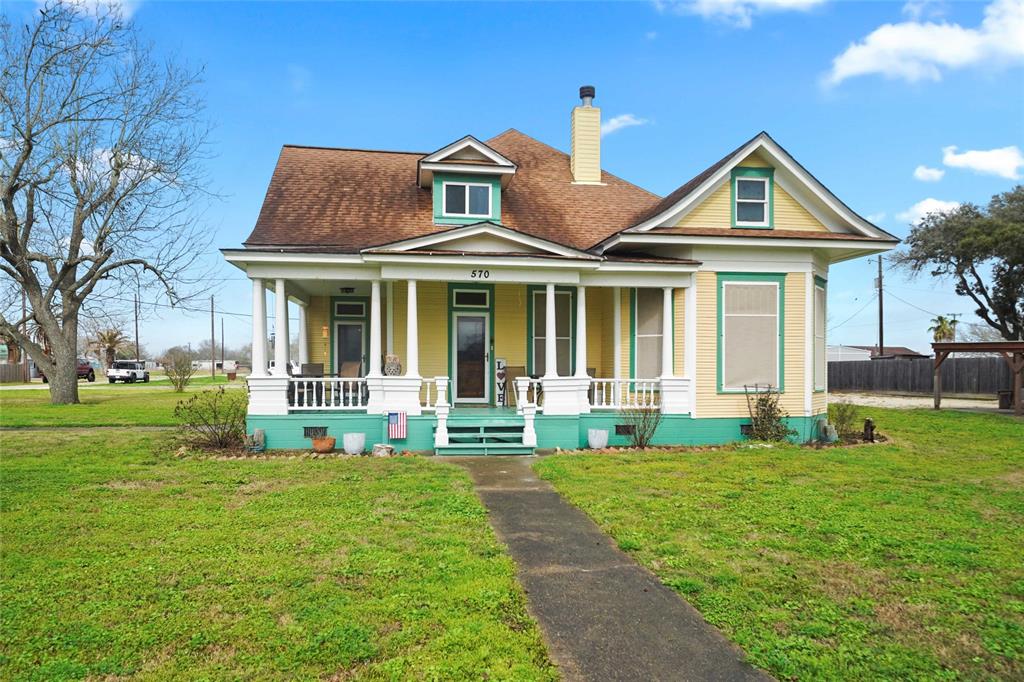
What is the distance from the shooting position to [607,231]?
14969 mm

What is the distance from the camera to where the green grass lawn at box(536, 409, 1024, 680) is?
3.84 m

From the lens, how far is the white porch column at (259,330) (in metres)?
11.8

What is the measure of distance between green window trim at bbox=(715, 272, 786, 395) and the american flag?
6.56m

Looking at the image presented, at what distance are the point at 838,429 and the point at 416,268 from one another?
9.97 metres

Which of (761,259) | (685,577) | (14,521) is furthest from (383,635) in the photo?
(761,259)

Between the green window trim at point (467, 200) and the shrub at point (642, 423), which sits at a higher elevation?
the green window trim at point (467, 200)

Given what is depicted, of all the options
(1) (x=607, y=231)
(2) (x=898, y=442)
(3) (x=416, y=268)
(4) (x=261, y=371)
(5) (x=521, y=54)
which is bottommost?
(2) (x=898, y=442)

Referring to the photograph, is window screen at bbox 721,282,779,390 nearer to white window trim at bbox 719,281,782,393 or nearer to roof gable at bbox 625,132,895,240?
white window trim at bbox 719,281,782,393

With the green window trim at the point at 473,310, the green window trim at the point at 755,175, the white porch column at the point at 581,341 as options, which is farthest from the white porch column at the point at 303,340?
the green window trim at the point at 755,175

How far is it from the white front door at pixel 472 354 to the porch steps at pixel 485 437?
2.18 meters

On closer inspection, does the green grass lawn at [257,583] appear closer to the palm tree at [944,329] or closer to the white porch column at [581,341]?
the white porch column at [581,341]

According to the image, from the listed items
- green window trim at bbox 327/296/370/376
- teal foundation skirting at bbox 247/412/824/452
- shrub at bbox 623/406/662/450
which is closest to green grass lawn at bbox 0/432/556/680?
teal foundation skirting at bbox 247/412/824/452

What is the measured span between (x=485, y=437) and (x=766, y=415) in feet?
19.3

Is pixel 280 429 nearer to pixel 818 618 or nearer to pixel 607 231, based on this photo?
pixel 607 231
